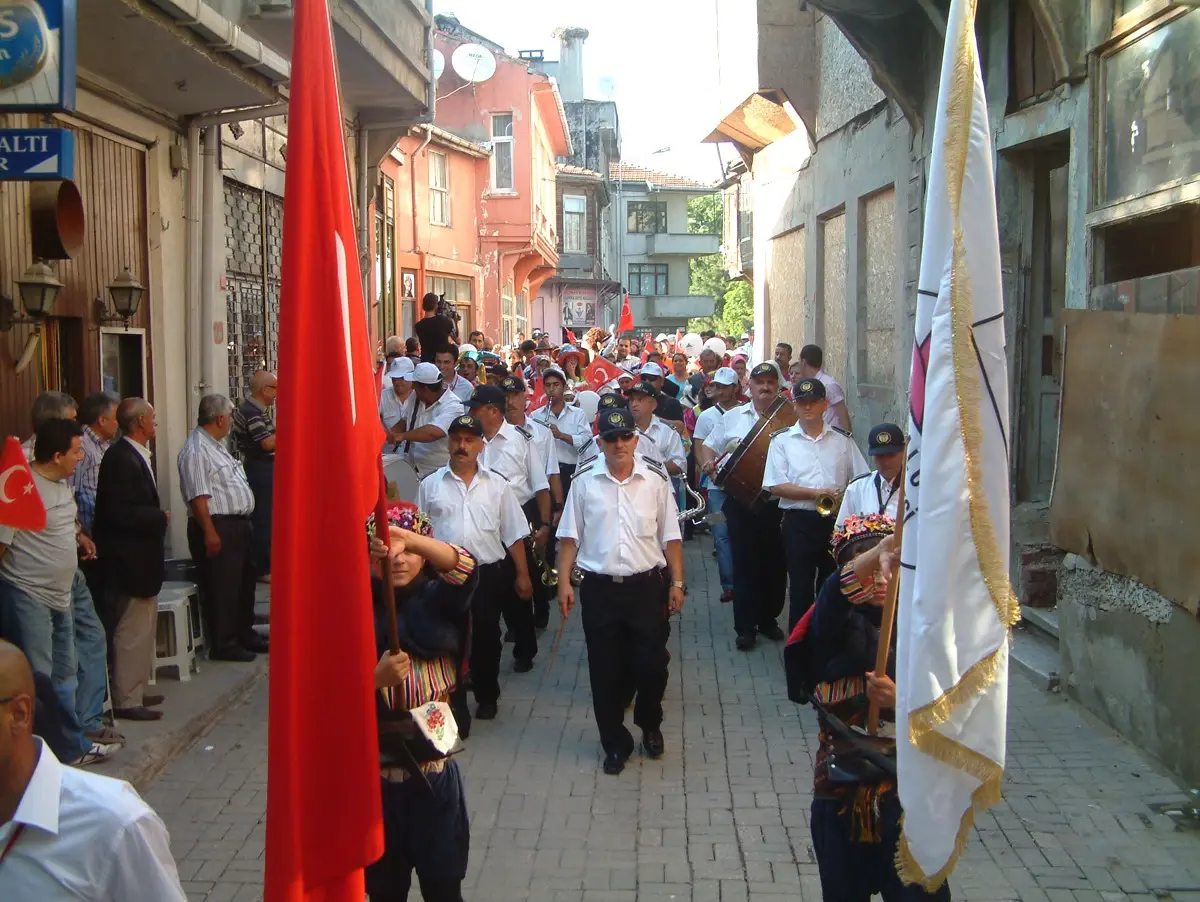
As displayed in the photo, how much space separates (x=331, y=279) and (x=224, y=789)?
404 cm

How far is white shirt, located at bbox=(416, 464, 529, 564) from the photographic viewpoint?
721 cm

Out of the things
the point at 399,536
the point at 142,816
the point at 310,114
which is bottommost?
the point at 142,816

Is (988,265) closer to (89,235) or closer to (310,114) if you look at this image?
(310,114)

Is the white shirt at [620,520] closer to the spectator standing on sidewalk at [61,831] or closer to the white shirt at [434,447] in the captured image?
the white shirt at [434,447]

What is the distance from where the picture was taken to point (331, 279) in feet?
9.79

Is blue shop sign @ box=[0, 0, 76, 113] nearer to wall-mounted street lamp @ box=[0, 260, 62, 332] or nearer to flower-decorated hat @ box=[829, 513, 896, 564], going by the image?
wall-mounted street lamp @ box=[0, 260, 62, 332]

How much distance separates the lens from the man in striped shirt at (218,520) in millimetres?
7840

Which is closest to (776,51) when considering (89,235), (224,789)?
(89,235)

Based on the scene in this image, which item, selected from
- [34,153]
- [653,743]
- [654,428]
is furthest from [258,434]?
[653,743]

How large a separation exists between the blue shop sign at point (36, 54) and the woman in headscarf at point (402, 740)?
2873mm

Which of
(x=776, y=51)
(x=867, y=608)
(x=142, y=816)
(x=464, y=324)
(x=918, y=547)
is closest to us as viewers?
(x=142, y=816)

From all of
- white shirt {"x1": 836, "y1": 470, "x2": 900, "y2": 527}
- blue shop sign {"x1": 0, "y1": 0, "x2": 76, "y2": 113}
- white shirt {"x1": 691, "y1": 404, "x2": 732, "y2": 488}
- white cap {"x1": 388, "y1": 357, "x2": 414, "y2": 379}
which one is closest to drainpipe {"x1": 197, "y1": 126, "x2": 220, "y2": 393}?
white cap {"x1": 388, "y1": 357, "x2": 414, "y2": 379}

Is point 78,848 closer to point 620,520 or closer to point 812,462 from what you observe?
point 620,520

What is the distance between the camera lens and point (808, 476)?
792 cm
